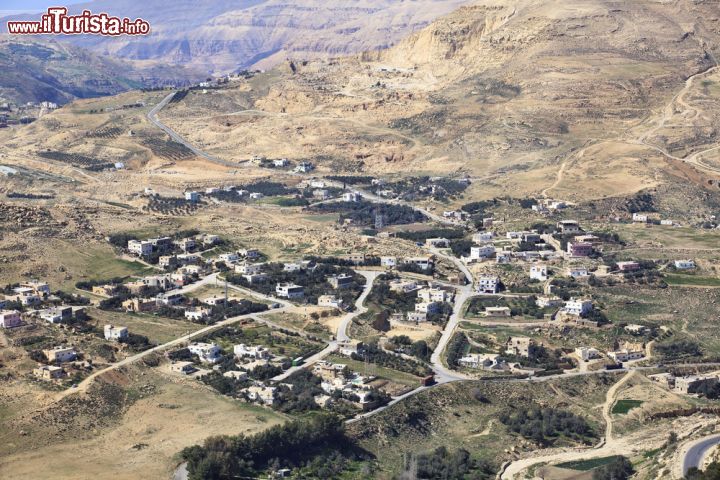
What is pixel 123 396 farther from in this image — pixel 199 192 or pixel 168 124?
pixel 168 124

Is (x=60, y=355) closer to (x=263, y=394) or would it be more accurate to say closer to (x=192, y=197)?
(x=263, y=394)

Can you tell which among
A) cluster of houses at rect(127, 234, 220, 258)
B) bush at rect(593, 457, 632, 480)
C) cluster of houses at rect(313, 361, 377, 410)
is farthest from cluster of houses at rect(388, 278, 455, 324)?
bush at rect(593, 457, 632, 480)

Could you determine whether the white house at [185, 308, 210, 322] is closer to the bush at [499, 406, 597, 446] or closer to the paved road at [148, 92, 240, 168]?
the bush at [499, 406, 597, 446]

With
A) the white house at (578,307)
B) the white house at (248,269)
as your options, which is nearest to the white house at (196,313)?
the white house at (248,269)

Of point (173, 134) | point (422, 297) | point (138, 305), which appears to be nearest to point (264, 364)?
point (138, 305)

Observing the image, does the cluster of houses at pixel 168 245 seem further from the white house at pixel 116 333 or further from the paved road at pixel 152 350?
the white house at pixel 116 333

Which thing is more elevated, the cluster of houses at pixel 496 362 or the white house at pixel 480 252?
the white house at pixel 480 252

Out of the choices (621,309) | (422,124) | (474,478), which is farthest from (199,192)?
(474,478)

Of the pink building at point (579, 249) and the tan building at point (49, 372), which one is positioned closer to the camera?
the tan building at point (49, 372)
